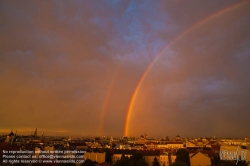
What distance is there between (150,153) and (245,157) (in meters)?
26.2

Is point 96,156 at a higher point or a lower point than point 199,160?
higher

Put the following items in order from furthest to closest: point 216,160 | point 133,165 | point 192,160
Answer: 1. point 192,160
2. point 216,160
3. point 133,165

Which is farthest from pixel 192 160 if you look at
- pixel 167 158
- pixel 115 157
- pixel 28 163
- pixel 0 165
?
pixel 0 165

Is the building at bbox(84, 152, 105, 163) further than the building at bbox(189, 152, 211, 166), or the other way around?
the building at bbox(84, 152, 105, 163)

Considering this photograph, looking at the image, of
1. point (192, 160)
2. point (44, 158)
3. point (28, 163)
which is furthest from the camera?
point (192, 160)

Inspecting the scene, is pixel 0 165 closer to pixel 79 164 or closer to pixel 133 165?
pixel 79 164

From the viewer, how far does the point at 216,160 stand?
181 feet

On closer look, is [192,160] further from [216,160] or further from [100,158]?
[100,158]

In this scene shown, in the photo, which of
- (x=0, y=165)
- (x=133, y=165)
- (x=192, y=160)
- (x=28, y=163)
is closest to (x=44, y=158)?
(x=28, y=163)

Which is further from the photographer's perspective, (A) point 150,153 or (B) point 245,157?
(A) point 150,153

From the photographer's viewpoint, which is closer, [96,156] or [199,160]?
[199,160]

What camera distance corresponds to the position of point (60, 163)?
4097 cm

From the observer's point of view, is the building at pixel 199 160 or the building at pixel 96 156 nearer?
the building at pixel 199 160

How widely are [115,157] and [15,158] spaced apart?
116 feet
